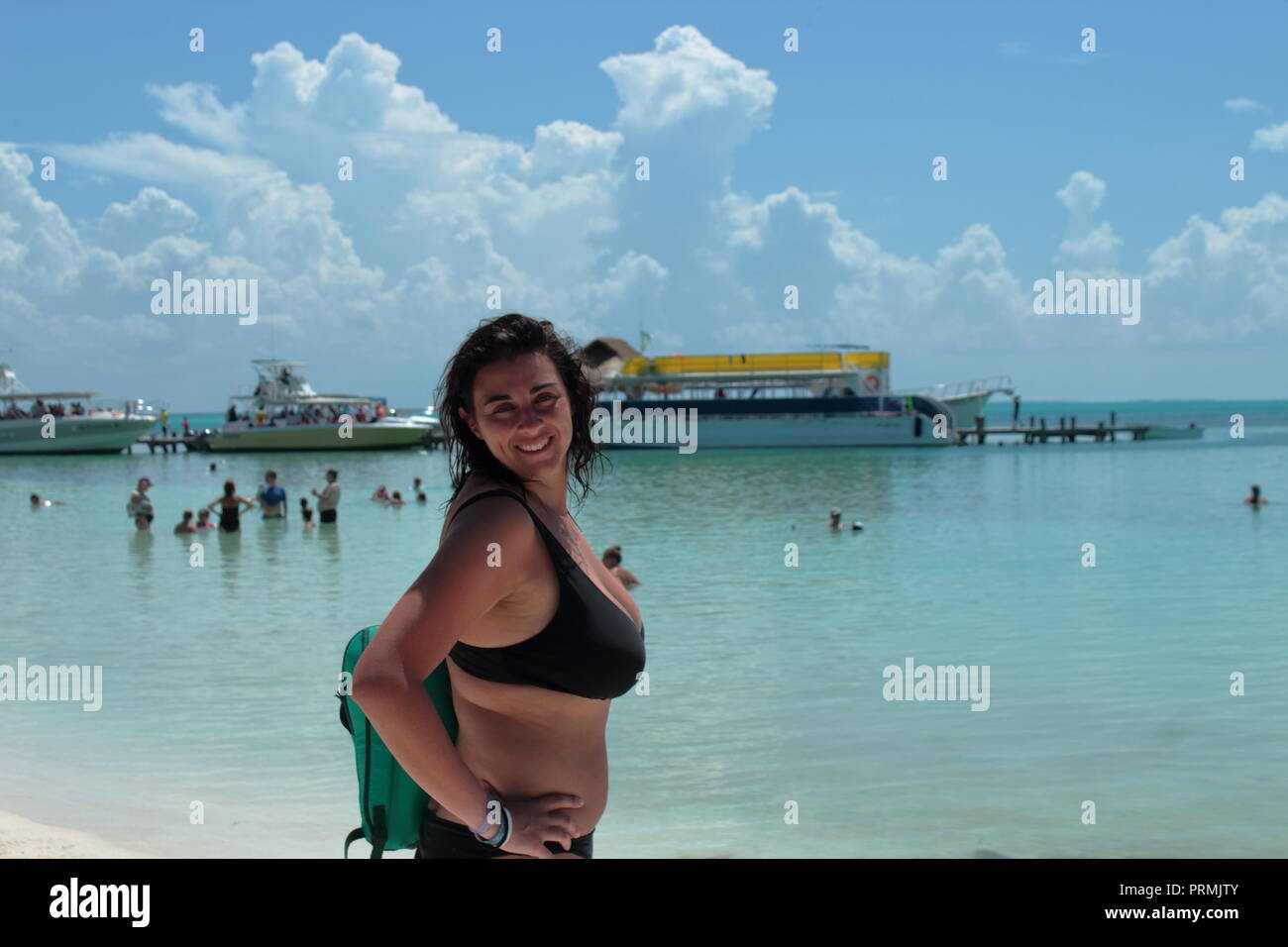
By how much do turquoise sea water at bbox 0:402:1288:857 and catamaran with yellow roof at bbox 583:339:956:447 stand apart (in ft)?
136

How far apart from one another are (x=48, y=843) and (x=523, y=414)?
466 centimetres

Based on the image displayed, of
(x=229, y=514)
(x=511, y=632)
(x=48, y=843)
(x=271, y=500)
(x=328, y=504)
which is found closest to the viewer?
(x=511, y=632)

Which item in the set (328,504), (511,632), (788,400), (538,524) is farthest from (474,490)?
(788,400)

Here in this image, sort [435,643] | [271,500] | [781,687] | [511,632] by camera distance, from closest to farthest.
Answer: [435,643]
[511,632]
[781,687]
[271,500]

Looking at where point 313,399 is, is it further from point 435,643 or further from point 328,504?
point 435,643

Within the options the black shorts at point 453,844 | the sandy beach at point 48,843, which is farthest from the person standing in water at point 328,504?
the black shorts at point 453,844

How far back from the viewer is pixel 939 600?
50.4ft

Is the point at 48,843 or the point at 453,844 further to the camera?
the point at 48,843

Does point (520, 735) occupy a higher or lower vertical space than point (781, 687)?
higher

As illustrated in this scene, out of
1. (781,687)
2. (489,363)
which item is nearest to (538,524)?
(489,363)

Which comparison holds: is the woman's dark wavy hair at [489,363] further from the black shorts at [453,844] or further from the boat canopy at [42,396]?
the boat canopy at [42,396]

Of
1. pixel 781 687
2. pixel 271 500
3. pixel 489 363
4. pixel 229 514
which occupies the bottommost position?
pixel 781 687

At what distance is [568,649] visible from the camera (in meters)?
2.22
